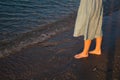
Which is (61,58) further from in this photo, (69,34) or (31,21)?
(31,21)

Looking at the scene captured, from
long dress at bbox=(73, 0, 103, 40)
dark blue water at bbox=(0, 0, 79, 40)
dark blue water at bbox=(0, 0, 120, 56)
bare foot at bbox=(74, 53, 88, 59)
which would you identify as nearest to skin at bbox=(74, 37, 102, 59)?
bare foot at bbox=(74, 53, 88, 59)

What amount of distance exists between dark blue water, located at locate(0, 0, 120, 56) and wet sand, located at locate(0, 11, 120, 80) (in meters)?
0.54

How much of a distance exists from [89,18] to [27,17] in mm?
3476

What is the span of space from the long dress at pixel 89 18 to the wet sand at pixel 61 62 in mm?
611

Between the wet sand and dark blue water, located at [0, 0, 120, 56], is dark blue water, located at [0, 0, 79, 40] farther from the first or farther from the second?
the wet sand

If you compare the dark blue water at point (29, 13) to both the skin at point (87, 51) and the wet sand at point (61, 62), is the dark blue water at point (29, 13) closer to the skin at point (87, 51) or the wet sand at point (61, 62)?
the wet sand at point (61, 62)

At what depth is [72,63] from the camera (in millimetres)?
5148

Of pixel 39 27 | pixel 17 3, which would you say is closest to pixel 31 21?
pixel 39 27

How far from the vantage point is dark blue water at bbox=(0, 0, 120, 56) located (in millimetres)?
6446

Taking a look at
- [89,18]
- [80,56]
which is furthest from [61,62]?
[89,18]

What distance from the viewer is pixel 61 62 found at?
5195mm

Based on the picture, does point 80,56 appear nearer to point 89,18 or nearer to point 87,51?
point 87,51

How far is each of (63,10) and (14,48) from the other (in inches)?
131

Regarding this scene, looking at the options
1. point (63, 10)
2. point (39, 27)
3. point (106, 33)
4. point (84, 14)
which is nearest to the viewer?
point (84, 14)
